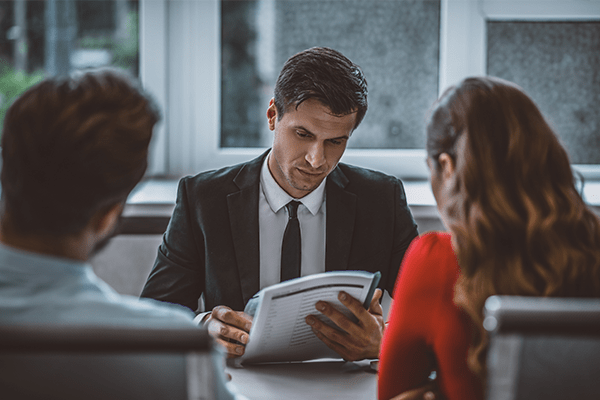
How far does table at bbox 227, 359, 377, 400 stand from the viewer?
104 centimetres

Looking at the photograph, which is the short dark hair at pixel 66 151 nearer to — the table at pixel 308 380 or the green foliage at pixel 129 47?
the table at pixel 308 380

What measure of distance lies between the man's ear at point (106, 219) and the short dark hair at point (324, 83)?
0.76 meters

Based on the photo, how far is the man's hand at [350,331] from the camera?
111 centimetres

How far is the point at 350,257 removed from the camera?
161 cm

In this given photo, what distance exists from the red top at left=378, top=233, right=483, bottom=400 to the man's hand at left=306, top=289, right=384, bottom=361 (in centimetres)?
18

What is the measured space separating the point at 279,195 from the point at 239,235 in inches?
6.8

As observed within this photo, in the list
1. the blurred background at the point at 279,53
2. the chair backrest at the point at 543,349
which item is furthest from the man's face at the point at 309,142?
the chair backrest at the point at 543,349

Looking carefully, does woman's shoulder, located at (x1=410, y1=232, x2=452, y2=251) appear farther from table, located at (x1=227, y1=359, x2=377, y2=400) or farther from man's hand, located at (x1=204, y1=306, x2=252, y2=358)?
man's hand, located at (x1=204, y1=306, x2=252, y2=358)

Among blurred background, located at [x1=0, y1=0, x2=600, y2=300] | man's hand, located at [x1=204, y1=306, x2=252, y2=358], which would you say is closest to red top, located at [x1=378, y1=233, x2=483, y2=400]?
man's hand, located at [x1=204, y1=306, x2=252, y2=358]

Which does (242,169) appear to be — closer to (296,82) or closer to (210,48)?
(296,82)

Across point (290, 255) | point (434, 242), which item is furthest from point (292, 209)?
point (434, 242)

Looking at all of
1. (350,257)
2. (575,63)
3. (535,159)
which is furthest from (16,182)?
(575,63)

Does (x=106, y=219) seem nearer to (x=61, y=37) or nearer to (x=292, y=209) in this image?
(x=292, y=209)

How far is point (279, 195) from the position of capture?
1.63m
